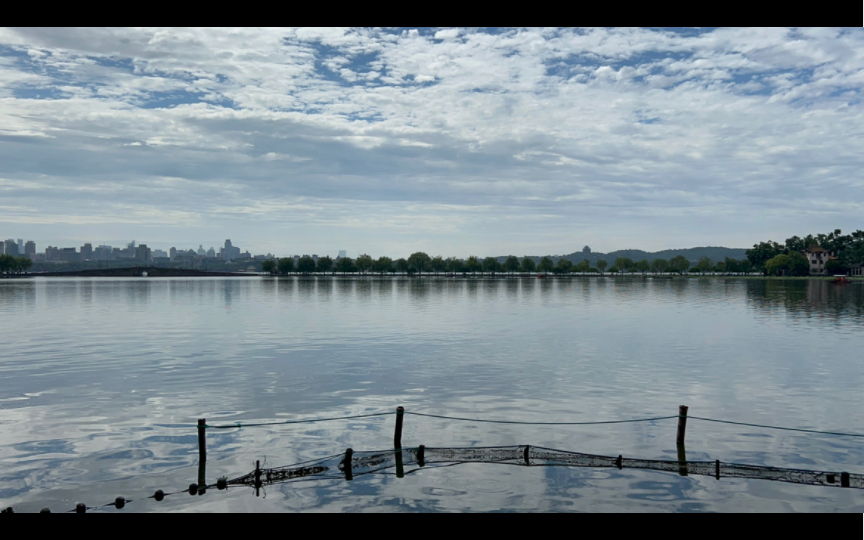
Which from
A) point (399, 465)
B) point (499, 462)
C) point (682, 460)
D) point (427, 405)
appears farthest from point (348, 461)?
point (682, 460)

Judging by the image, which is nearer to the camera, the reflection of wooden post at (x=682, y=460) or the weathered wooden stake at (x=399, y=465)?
the reflection of wooden post at (x=682, y=460)

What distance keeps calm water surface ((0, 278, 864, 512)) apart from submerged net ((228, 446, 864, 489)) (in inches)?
16.4

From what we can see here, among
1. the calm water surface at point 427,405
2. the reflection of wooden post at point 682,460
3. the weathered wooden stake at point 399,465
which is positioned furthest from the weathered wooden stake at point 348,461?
the reflection of wooden post at point 682,460

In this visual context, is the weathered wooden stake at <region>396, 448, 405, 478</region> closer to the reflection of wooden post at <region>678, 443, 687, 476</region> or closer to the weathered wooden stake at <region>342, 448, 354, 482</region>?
the weathered wooden stake at <region>342, 448, 354, 482</region>

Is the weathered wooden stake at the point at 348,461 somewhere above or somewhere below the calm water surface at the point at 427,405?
above

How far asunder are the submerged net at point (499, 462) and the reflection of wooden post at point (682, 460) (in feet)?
0.12

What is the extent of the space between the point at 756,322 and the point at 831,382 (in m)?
46.4

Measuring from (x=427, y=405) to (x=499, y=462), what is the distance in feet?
37.9

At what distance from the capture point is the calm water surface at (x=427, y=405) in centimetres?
2222

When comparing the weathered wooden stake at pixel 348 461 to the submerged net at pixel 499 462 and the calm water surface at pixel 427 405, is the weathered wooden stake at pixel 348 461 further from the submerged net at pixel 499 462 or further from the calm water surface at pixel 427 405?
the calm water surface at pixel 427 405
